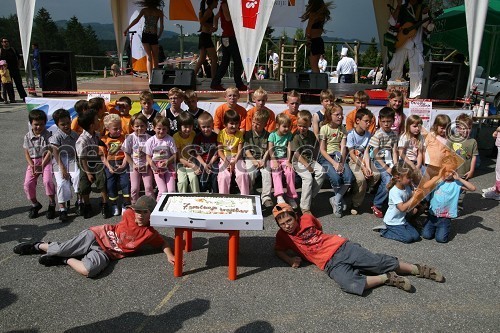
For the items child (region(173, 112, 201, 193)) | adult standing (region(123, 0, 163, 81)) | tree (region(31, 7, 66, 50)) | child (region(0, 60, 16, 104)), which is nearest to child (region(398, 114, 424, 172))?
child (region(173, 112, 201, 193))

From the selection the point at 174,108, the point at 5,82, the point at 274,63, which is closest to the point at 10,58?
the point at 5,82

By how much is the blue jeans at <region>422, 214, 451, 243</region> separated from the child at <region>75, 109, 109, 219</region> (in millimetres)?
3527

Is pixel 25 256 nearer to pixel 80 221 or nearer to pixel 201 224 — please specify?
pixel 80 221

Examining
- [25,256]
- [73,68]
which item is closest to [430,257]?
[25,256]

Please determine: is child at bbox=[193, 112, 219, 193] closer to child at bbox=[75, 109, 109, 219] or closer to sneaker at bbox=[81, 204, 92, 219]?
child at bbox=[75, 109, 109, 219]

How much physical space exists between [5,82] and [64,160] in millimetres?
10573

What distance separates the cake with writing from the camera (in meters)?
3.19

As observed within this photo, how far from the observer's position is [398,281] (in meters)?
3.13

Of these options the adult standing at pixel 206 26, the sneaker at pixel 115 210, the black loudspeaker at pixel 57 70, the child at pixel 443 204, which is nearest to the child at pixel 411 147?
the child at pixel 443 204

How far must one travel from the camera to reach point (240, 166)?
185 inches

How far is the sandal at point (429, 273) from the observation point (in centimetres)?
327

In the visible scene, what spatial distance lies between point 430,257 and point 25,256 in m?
3.74

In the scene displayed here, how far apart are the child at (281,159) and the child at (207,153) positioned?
0.69 metres

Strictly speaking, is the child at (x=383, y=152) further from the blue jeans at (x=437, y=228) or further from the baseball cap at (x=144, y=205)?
the baseball cap at (x=144, y=205)
